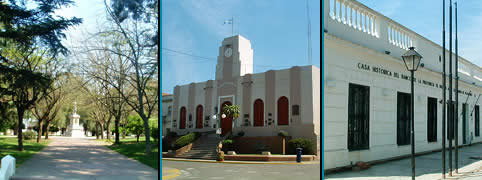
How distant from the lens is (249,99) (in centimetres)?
507

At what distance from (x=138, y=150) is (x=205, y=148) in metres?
2.01

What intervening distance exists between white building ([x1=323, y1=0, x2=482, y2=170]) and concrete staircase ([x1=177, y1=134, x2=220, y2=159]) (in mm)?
2316

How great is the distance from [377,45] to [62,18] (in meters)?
6.83

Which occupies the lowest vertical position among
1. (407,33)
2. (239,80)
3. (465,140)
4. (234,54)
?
(465,140)

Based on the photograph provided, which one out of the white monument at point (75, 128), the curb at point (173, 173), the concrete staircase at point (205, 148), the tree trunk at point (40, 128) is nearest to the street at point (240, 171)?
the curb at point (173, 173)

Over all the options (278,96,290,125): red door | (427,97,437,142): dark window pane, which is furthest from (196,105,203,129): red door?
(427,97,437,142): dark window pane

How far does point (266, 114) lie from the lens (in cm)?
491

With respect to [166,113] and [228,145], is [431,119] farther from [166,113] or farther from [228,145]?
[166,113]

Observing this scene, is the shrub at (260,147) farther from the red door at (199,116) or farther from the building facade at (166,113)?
the building facade at (166,113)

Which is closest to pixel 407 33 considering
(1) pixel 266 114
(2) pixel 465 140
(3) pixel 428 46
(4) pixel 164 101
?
(3) pixel 428 46

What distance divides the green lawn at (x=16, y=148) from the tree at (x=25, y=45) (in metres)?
0.10

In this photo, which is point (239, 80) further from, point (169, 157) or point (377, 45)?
point (377, 45)

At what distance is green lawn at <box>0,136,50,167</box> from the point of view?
20.1ft

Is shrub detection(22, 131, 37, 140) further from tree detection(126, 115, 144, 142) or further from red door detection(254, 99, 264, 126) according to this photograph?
red door detection(254, 99, 264, 126)
